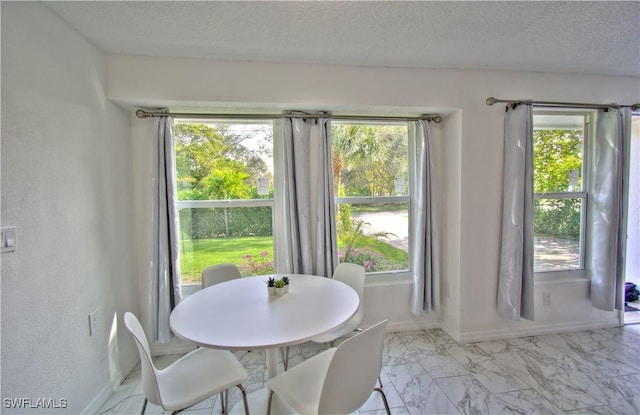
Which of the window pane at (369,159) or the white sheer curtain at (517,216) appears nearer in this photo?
the white sheer curtain at (517,216)

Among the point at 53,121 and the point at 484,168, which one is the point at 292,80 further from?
the point at 484,168

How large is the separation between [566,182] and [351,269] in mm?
2348

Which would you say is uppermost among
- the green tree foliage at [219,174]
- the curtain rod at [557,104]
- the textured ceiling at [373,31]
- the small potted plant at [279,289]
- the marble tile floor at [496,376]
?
the textured ceiling at [373,31]

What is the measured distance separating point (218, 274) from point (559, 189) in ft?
10.8

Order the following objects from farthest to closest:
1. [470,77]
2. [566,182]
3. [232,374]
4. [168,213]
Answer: [566,182]
[470,77]
[168,213]
[232,374]

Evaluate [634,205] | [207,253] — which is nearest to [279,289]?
[207,253]

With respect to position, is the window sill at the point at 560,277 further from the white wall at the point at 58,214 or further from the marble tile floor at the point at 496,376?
the white wall at the point at 58,214

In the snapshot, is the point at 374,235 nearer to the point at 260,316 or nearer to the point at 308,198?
the point at 308,198

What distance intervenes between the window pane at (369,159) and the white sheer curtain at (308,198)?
22 centimetres

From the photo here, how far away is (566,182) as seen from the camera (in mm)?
2717

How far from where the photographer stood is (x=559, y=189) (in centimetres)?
271

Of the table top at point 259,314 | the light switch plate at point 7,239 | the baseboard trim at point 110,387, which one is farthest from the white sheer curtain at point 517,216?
the light switch plate at point 7,239

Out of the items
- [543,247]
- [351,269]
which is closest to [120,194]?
[351,269]

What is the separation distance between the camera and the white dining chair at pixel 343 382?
3.61ft
